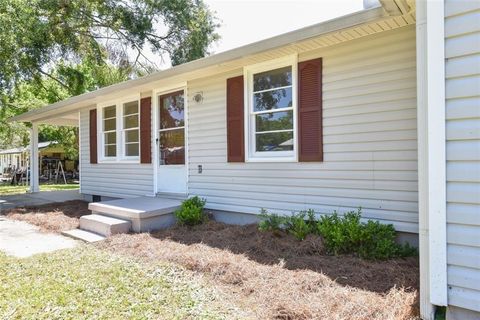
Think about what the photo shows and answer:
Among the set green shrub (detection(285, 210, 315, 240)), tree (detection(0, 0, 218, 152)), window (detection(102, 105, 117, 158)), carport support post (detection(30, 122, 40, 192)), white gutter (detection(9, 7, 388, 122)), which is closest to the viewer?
white gutter (detection(9, 7, 388, 122))

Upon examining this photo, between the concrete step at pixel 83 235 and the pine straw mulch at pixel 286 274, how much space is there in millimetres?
320

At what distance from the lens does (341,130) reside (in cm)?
430

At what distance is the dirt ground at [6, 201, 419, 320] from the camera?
2.58 meters

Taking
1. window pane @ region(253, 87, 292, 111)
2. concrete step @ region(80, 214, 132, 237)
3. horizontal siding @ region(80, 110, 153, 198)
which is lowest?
concrete step @ region(80, 214, 132, 237)

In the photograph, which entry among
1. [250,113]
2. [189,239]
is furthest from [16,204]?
[250,113]

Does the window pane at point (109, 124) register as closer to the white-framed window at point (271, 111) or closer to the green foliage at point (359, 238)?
the white-framed window at point (271, 111)

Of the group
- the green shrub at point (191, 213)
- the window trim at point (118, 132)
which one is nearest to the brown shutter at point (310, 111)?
the green shrub at point (191, 213)

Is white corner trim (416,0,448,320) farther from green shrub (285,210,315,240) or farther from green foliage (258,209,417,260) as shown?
green shrub (285,210,315,240)

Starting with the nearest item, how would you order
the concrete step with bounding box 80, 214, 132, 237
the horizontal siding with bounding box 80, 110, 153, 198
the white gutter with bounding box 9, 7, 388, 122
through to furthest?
the white gutter with bounding box 9, 7, 388, 122, the concrete step with bounding box 80, 214, 132, 237, the horizontal siding with bounding box 80, 110, 153, 198

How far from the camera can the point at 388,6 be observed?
3.26 metres

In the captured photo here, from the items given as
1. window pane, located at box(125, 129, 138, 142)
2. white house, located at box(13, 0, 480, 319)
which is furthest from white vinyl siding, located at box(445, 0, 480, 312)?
window pane, located at box(125, 129, 138, 142)

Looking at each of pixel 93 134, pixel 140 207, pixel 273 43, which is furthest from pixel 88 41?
pixel 273 43

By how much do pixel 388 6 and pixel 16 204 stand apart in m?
9.77

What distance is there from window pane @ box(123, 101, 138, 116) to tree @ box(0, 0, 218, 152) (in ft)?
20.5
